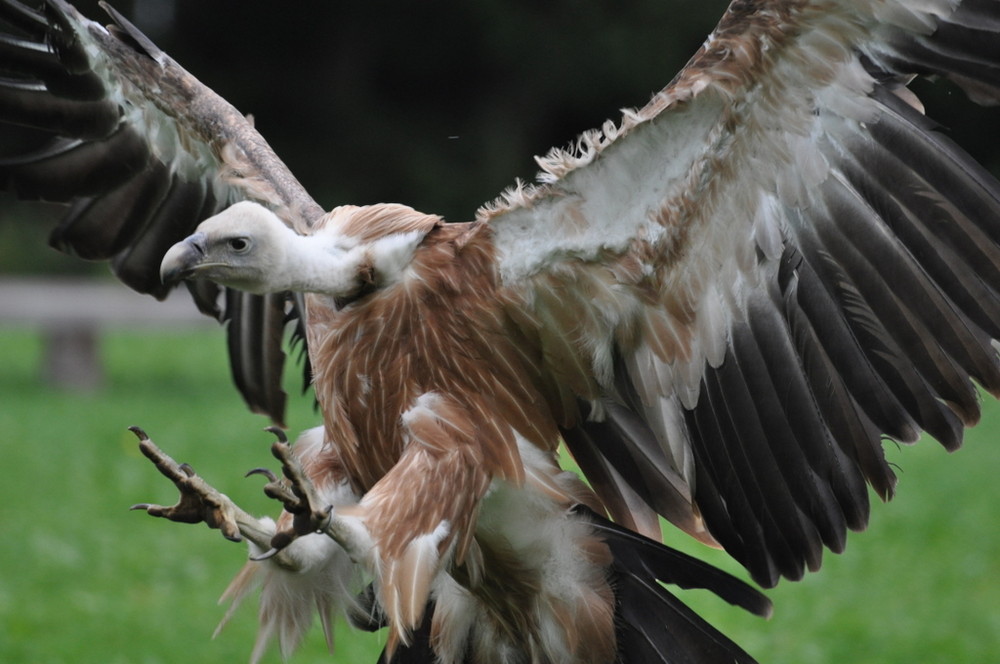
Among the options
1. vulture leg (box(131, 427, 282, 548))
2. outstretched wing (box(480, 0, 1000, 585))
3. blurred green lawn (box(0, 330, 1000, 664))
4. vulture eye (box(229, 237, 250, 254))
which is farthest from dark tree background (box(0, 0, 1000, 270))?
vulture leg (box(131, 427, 282, 548))

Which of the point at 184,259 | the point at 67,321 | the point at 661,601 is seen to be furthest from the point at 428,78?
the point at 184,259

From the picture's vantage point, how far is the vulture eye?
3670 millimetres

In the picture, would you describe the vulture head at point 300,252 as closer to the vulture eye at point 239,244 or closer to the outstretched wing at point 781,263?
the vulture eye at point 239,244

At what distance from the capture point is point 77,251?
534cm

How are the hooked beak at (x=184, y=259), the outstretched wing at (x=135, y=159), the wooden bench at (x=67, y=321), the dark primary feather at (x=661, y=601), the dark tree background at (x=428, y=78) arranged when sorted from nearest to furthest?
the hooked beak at (x=184, y=259) → the dark primary feather at (x=661, y=601) → the outstretched wing at (x=135, y=159) → the wooden bench at (x=67, y=321) → the dark tree background at (x=428, y=78)

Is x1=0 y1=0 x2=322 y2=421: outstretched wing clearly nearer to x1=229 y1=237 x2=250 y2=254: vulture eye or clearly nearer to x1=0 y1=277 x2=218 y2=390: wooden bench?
x1=229 y1=237 x2=250 y2=254: vulture eye

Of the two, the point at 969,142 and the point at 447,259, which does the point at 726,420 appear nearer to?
the point at 447,259

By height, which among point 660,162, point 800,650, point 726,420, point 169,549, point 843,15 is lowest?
point 169,549

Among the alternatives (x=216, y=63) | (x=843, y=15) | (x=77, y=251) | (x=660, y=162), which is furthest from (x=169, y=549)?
(x=216, y=63)

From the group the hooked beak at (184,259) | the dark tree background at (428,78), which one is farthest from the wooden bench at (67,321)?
the hooked beak at (184,259)

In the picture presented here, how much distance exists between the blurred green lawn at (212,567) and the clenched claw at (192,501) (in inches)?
77.7

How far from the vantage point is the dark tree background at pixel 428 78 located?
2102 centimetres

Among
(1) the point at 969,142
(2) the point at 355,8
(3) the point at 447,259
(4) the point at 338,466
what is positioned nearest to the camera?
(3) the point at 447,259

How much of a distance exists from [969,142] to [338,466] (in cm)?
1894
